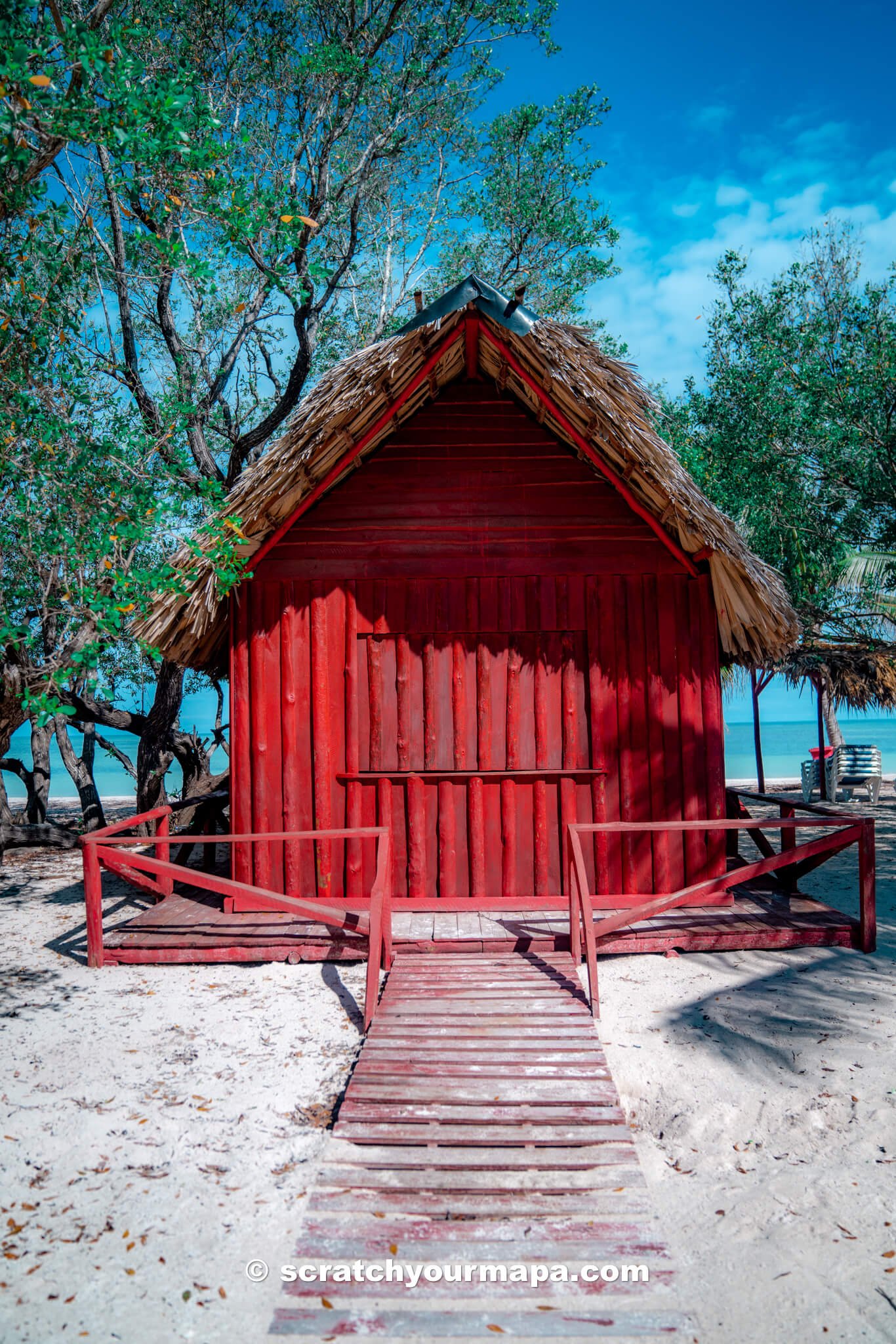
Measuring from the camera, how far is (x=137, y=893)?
813 centimetres

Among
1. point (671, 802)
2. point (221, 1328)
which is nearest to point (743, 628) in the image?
point (671, 802)

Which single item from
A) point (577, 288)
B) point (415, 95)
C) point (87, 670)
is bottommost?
point (87, 670)

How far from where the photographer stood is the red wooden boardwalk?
253 centimetres

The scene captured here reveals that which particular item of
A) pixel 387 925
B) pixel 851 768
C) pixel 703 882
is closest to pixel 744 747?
pixel 851 768

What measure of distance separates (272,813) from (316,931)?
1014 mm

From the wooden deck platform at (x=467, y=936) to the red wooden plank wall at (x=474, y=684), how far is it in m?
0.42

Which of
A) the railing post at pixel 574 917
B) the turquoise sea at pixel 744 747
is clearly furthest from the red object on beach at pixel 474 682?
the turquoise sea at pixel 744 747

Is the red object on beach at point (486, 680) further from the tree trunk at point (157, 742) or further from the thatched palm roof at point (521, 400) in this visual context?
the tree trunk at point (157, 742)

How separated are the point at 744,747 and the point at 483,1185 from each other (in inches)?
3031

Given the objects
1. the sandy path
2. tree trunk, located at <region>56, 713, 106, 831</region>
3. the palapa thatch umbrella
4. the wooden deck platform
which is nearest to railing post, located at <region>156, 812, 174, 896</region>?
the wooden deck platform

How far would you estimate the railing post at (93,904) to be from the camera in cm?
554

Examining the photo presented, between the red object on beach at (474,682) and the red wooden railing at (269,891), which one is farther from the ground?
the red object on beach at (474,682)

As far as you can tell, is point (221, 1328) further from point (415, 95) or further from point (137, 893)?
point (415, 95)

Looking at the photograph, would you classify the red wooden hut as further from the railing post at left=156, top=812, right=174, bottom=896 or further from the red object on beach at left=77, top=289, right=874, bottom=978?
the railing post at left=156, top=812, right=174, bottom=896
